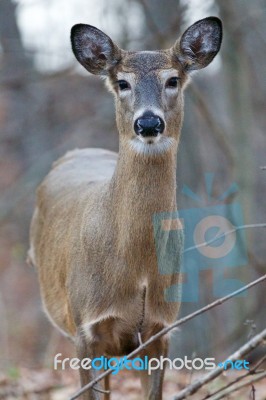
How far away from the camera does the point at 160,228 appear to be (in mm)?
5809

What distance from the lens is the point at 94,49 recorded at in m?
6.29

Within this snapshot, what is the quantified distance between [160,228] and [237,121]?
461 centimetres

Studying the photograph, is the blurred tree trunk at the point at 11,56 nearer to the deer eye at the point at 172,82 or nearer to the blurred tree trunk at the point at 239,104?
the blurred tree trunk at the point at 239,104

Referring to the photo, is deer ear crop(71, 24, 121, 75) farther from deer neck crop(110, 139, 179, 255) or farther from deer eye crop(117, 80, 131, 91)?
deer neck crop(110, 139, 179, 255)

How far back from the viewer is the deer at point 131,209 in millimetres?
5734

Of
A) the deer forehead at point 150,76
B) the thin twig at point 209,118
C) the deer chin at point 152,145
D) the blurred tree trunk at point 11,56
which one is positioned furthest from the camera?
the blurred tree trunk at point 11,56

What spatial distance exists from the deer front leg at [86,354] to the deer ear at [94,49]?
70.0 inches

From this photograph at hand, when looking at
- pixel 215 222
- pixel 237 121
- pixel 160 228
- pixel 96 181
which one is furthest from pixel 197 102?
pixel 160 228

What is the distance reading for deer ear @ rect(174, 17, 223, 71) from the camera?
627cm

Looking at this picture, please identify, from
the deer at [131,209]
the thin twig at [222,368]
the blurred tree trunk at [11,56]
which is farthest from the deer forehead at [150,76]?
the blurred tree trunk at [11,56]

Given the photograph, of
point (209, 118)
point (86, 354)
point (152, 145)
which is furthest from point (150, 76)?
point (209, 118)

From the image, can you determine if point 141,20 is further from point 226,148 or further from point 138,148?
point 138,148

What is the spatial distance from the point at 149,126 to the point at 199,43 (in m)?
1.18

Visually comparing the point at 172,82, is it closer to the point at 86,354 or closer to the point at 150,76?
the point at 150,76
